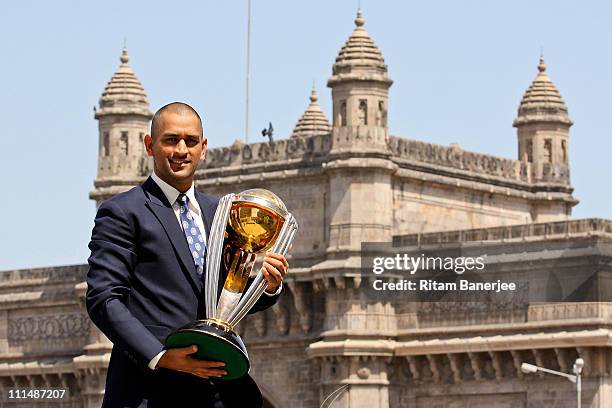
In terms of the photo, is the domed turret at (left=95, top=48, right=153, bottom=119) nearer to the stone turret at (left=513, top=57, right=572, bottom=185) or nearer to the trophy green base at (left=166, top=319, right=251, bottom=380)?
the stone turret at (left=513, top=57, right=572, bottom=185)

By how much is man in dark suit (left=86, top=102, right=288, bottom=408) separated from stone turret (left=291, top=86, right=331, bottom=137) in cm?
6085

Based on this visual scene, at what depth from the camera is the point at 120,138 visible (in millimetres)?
61844

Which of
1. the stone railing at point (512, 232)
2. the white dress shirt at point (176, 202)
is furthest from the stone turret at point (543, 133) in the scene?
the white dress shirt at point (176, 202)

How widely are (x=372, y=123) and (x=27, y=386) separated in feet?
54.3

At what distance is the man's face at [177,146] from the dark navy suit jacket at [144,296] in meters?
0.16

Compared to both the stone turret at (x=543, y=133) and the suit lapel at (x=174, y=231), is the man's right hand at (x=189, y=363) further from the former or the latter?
the stone turret at (x=543, y=133)

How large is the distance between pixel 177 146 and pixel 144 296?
2.26ft

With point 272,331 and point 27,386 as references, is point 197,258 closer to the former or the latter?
point 272,331

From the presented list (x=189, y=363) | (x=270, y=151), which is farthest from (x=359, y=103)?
(x=189, y=363)

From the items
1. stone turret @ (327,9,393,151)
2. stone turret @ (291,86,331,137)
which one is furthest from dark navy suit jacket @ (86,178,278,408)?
stone turret @ (291,86,331,137)

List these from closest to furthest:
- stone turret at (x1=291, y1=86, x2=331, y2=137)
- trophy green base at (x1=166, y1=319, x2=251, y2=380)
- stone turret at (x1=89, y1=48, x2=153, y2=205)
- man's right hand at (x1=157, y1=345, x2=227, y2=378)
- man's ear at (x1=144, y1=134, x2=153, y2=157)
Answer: trophy green base at (x1=166, y1=319, x2=251, y2=380) < man's right hand at (x1=157, y1=345, x2=227, y2=378) < man's ear at (x1=144, y1=134, x2=153, y2=157) < stone turret at (x1=89, y1=48, x2=153, y2=205) < stone turret at (x1=291, y1=86, x2=331, y2=137)

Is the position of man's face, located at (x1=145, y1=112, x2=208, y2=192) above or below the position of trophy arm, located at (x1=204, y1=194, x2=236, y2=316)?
above

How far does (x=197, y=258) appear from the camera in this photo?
355 inches

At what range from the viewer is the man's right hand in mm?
8492
